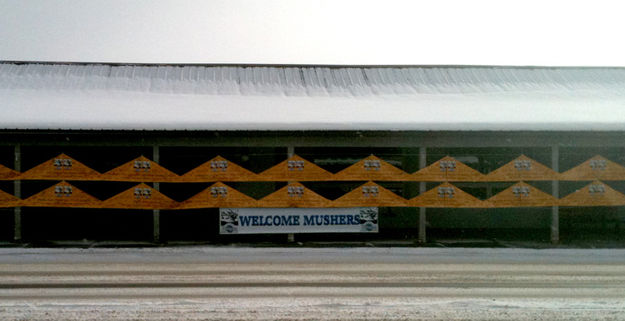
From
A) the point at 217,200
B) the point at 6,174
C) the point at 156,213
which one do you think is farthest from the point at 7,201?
the point at 217,200

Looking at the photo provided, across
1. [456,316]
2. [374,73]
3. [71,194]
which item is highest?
[374,73]

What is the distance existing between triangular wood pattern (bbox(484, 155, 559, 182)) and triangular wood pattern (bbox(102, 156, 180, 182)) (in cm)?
797

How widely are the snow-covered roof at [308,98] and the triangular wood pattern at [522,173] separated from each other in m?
0.98

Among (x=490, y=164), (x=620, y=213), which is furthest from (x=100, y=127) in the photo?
(x=620, y=213)

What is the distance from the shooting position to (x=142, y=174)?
14164 millimetres

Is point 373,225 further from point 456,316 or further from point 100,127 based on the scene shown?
point 100,127

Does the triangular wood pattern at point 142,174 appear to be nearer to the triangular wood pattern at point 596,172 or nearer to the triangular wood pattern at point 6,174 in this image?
the triangular wood pattern at point 6,174

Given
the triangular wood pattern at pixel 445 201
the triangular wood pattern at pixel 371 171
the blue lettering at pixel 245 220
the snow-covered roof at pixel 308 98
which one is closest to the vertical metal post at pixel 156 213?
the snow-covered roof at pixel 308 98

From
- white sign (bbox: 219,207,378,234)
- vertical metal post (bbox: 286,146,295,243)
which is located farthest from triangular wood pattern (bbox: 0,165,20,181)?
vertical metal post (bbox: 286,146,295,243)

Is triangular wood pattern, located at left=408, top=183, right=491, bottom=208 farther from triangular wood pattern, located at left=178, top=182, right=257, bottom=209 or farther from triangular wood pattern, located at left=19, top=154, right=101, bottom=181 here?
triangular wood pattern, located at left=19, top=154, right=101, bottom=181

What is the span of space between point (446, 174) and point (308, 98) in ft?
17.5

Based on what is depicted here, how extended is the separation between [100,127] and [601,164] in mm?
12430

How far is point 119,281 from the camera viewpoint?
10.5m

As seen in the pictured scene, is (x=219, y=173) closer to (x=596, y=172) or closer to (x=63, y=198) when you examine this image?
(x=63, y=198)
